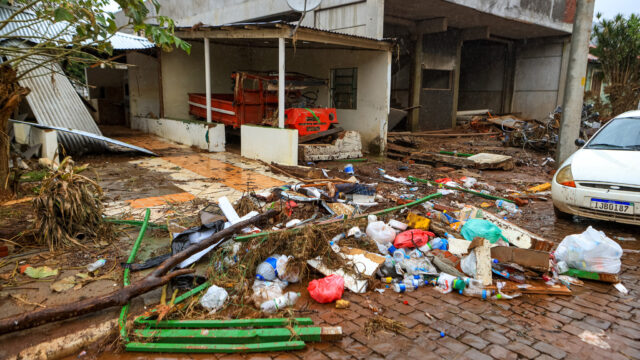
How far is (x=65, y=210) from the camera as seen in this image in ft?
15.1

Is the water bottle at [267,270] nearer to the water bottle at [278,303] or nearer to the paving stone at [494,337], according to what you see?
the water bottle at [278,303]

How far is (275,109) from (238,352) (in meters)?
9.17

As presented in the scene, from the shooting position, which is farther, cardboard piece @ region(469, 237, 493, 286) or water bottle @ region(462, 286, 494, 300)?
cardboard piece @ region(469, 237, 493, 286)

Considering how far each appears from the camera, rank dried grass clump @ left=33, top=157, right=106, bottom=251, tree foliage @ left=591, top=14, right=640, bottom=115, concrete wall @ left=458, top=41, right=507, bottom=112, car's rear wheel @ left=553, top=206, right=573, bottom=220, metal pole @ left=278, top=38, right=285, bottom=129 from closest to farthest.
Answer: dried grass clump @ left=33, top=157, right=106, bottom=251 < car's rear wheel @ left=553, top=206, right=573, bottom=220 < metal pole @ left=278, top=38, right=285, bottom=129 < tree foliage @ left=591, top=14, right=640, bottom=115 < concrete wall @ left=458, top=41, right=507, bottom=112

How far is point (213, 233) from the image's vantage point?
470 cm

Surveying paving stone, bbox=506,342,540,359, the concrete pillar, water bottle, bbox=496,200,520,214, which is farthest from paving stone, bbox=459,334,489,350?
the concrete pillar

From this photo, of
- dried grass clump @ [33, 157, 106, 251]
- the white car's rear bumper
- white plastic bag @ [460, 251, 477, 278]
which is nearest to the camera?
white plastic bag @ [460, 251, 477, 278]

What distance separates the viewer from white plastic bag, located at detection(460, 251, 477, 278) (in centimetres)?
423

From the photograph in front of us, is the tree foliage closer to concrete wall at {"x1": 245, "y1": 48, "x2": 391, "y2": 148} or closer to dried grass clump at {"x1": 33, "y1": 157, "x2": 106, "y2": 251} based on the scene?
concrete wall at {"x1": 245, "y1": 48, "x2": 391, "y2": 148}

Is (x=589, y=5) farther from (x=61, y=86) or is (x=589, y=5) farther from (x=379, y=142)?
(x=61, y=86)

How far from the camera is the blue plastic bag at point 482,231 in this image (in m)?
4.91

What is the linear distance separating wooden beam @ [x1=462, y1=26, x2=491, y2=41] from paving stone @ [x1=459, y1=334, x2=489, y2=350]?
665 inches

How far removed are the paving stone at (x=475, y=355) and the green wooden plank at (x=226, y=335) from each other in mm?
1162

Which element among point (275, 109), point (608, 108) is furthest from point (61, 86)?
point (608, 108)
